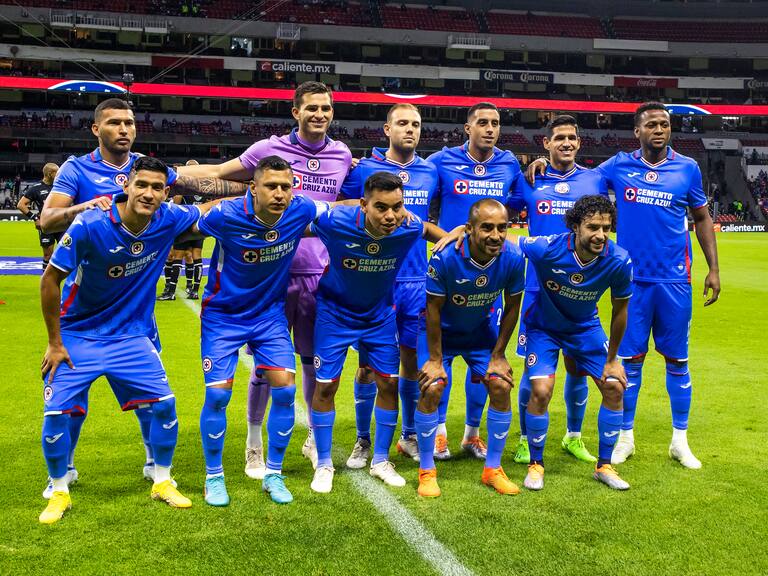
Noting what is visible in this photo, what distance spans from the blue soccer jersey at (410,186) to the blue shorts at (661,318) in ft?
Answer: 5.44

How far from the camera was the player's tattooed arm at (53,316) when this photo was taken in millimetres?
4414

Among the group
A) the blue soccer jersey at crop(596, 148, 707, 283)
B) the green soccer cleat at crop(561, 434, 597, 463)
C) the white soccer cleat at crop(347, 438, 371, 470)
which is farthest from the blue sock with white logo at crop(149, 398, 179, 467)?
the blue soccer jersey at crop(596, 148, 707, 283)

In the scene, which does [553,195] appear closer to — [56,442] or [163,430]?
[163,430]

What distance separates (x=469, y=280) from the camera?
5.09 meters

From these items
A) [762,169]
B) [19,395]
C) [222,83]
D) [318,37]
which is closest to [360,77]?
[318,37]

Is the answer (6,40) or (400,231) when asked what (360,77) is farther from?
(400,231)

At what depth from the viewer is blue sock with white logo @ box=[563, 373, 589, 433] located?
227 inches

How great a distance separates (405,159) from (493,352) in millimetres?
1666

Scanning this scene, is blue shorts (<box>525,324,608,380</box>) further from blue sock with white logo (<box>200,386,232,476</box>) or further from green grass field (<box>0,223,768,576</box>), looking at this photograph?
blue sock with white logo (<box>200,386,232,476</box>)

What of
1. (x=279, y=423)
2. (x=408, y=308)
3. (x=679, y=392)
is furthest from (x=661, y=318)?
(x=279, y=423)

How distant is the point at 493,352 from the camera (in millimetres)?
5219

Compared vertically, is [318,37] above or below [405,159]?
above

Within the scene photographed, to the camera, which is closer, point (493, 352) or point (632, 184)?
point (493, 352)

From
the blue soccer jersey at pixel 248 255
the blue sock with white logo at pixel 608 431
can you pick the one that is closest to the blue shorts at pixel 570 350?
the blue sock with white logo at pixel 608 431
